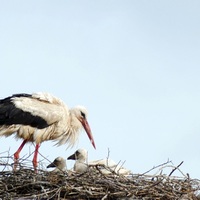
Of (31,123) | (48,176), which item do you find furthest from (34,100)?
(48,176)

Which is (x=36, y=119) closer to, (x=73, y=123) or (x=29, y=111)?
(x=29, y=111)

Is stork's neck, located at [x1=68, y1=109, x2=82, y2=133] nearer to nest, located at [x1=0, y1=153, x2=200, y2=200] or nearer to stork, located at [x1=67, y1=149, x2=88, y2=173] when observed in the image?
stork, located at [x1=67, y1=149, x2=88, y2=173]

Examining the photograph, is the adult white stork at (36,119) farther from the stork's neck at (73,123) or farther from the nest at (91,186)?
the nest at (91,186)

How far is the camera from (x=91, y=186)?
8.91 meters

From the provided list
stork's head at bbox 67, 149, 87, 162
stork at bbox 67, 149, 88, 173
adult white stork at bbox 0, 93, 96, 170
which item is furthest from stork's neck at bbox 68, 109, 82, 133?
stork's head at bbox 67, 149, 87, 162

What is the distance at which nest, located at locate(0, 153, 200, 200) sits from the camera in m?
8.82

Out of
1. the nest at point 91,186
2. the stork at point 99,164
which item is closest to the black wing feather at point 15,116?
the stork at point 99,164

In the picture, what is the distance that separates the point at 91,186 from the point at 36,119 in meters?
3.72

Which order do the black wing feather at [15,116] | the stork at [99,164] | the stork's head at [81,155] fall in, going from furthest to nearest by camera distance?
the black wing feather at [15,116] → the stork's head at [81,155] → the stork at [99,164]

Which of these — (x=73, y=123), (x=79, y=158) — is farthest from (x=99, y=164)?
(x=73, y=123)

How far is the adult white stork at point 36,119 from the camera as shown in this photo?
1237cm

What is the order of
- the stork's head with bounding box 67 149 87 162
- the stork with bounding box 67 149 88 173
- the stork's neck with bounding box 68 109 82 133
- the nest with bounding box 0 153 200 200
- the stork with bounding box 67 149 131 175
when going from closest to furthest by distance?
the nest with bounding box 0 153 200 200, the stork with bounding box 67 149 131 175, the stork with bounding box 67 149 88 173, the stork's head with bounding box 67 149 87 162, the stork's neck with bounding box 68 109 82 133

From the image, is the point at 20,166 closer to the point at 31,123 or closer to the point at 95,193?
the point at 95,193

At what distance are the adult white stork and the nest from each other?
121 inches
